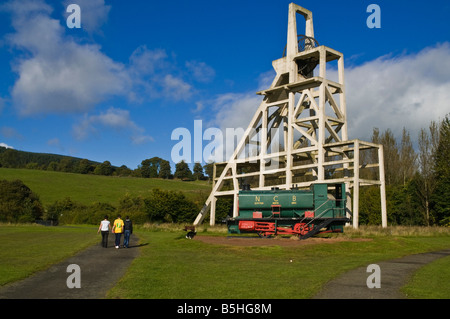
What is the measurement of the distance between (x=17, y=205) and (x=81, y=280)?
→ 59.9 metres

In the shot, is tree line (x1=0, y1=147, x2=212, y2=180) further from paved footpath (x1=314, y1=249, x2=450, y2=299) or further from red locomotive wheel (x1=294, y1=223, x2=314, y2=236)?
paved footpath (x1=314, y1=249, x2=450, y2=299)

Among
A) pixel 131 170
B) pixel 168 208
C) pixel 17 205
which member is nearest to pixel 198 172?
pixel 131 170

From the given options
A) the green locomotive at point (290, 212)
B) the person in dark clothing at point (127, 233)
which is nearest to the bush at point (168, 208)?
A: the green locomotive at point (290, 212)

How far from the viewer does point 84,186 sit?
9644cm

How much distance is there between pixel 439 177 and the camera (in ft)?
167

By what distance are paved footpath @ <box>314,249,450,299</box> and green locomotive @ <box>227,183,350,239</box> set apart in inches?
416

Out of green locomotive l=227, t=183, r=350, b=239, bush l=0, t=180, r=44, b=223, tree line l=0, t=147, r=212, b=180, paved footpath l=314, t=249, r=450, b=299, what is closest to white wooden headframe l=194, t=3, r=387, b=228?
green locomotive l=227, t=183, r=350, b=239

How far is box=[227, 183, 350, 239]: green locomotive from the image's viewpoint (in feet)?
90.9

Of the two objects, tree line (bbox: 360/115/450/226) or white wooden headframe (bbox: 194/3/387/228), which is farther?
tree line (bbox: 360/115/450/226)

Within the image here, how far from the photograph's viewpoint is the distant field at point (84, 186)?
277 feet

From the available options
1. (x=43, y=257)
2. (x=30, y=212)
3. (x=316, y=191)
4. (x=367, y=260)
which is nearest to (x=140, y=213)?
(x=30, y=212)

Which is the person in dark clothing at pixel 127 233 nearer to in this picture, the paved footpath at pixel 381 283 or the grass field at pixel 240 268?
the grass field at pixel 240 268

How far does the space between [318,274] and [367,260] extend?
505 cm
